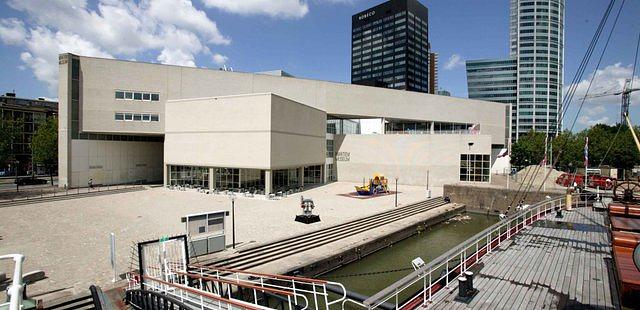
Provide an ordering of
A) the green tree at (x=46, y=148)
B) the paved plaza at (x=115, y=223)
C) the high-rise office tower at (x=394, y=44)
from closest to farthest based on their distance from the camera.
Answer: the paved plaza at (x=115, y=223), the green tree at (x=46, y=148), the high-rise office tower at (x=394, y=44)

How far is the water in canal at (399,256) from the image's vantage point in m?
14.1

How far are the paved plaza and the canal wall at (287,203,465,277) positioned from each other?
2.29 m

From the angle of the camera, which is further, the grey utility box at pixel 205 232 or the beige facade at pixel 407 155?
the beige facade at pixel 407 155

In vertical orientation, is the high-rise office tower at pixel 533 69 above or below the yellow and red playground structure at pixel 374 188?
above

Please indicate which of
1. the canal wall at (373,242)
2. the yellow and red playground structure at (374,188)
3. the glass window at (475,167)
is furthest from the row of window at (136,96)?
the glass window at (475,167)

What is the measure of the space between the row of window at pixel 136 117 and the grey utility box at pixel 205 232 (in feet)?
91.0

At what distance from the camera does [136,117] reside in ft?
121

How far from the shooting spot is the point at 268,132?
29.4 metres

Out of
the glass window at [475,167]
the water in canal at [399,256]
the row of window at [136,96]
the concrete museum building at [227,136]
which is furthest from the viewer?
the glass window at [475,167]

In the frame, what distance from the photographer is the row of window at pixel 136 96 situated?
36.1m

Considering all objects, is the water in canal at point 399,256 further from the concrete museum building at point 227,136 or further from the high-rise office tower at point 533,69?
the high-rise office tower at point 533,69

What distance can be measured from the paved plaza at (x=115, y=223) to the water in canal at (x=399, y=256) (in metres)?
3.35

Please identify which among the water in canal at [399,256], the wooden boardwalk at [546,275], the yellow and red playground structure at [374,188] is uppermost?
the wooden boardwalk at [546,275]

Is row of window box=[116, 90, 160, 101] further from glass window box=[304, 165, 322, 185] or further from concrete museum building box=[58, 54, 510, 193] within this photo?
glass window box=[304, 165, 322, 185]
